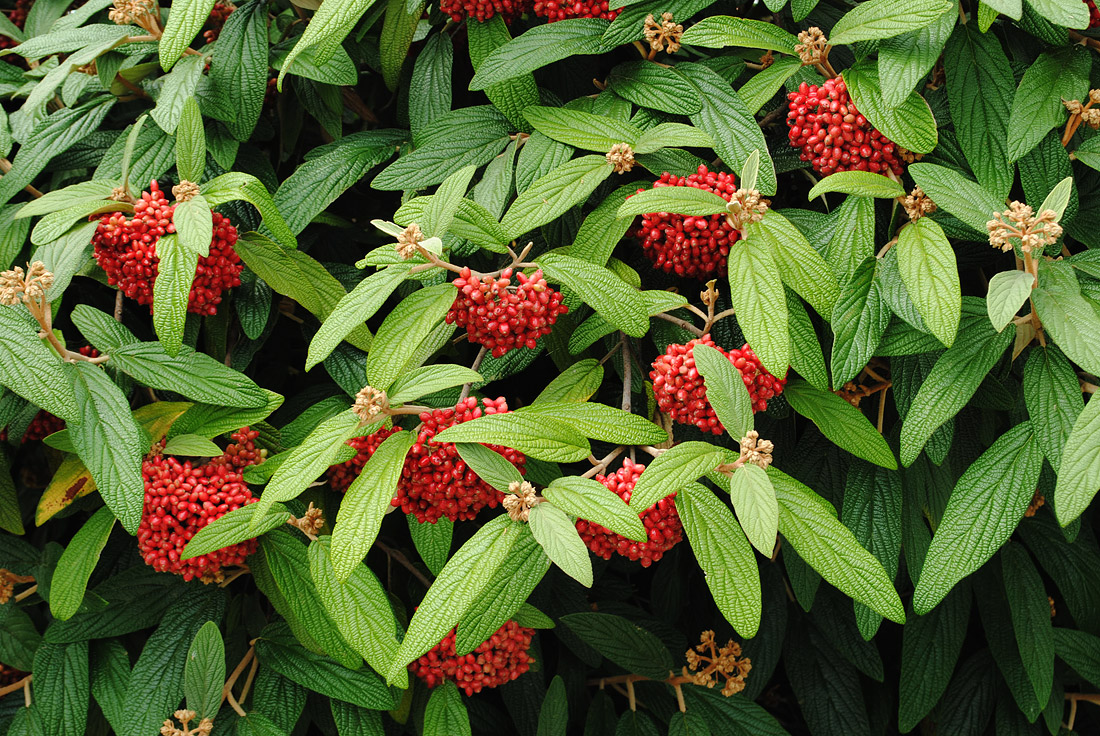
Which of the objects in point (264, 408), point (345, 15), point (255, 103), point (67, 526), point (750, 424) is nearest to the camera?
point (750, 424)

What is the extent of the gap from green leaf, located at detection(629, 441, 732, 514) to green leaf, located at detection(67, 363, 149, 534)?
0.73 metres

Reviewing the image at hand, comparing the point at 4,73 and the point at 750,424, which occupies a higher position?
the point at 4,73

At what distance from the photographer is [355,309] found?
3.88 ft

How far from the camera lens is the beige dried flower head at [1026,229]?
114 cm

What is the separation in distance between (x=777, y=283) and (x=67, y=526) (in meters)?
1.75

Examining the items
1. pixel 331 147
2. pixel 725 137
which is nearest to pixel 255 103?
pixel 331 147

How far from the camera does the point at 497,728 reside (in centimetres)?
182

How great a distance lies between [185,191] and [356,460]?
50 cm

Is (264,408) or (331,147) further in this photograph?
(331,147)

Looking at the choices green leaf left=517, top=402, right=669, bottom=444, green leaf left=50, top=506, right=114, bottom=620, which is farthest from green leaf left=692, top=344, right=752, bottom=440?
green leaf left=50, top=506, right=114, bottom=620

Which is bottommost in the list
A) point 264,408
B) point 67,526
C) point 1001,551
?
point 67,526

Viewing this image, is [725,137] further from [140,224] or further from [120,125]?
[120,125]

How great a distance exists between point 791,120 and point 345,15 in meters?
0.70

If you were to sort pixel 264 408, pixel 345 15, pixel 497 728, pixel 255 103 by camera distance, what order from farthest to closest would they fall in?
pixel 497 728, pixel 255 103, pixel 264 408, pixel 345 15
